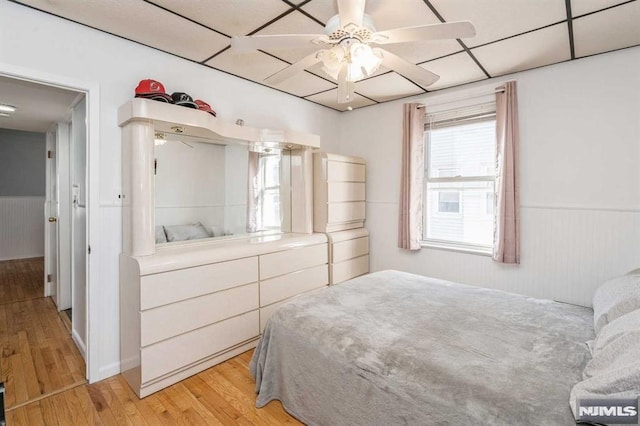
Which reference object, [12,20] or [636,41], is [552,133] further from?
[12,20]

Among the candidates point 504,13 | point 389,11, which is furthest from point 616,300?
point 389,11

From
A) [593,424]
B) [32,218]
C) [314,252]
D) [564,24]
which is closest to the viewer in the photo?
[593,424]

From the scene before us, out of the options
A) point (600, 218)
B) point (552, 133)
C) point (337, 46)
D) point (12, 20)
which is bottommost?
point (600, 218)

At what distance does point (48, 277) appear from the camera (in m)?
3.99

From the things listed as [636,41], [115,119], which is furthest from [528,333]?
[115,119]

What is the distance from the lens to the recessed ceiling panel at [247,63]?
2.59 metres

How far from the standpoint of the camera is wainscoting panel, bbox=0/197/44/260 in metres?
5.76

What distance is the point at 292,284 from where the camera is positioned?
2998 mm

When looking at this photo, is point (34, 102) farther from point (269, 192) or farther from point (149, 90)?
point (269, 192)

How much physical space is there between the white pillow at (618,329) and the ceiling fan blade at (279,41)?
1864 millimetres

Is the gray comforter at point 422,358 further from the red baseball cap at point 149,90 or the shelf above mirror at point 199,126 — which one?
the red baseball cap at point 149,90

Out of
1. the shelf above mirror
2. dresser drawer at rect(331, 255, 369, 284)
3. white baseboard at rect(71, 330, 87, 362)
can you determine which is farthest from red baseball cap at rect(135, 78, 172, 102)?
dresser drawer at rect(331, 255, 369, 284)

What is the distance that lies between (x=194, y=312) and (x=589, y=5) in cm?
324

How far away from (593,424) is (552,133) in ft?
8.46
